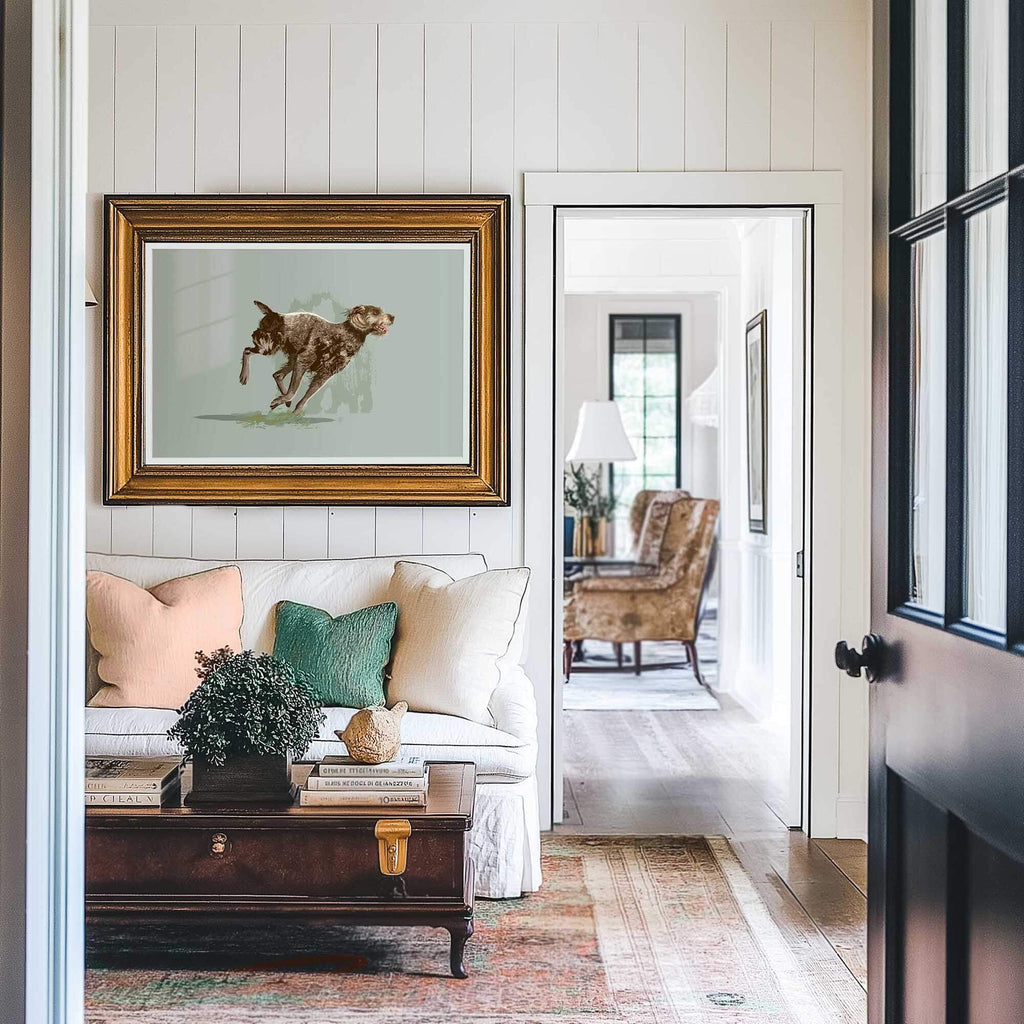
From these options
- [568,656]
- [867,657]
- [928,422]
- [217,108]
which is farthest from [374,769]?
[568,656]

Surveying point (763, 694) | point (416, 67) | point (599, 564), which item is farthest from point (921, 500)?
point (599, 564)

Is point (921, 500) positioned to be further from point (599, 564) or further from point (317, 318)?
point (599, 564)

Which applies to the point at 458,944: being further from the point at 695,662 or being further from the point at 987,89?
the point at 695,662

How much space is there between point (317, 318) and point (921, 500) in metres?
2.68

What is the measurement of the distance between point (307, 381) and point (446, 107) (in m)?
1.04

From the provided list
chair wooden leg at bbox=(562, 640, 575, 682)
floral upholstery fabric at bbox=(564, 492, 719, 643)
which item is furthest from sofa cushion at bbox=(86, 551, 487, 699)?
chair wooden leg at bbox=(562, 640, 575, 682)

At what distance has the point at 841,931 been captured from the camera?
295 centimetres

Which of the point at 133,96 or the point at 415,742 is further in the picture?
the point at 133,96

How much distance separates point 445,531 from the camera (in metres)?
3.88

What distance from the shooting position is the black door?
1.26 m

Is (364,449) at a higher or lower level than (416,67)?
lower

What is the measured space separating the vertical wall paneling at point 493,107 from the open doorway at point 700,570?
0.29m

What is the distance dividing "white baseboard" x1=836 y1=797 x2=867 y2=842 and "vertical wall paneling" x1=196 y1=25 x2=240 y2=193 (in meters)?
2.93

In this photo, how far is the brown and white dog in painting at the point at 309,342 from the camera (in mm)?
3848
